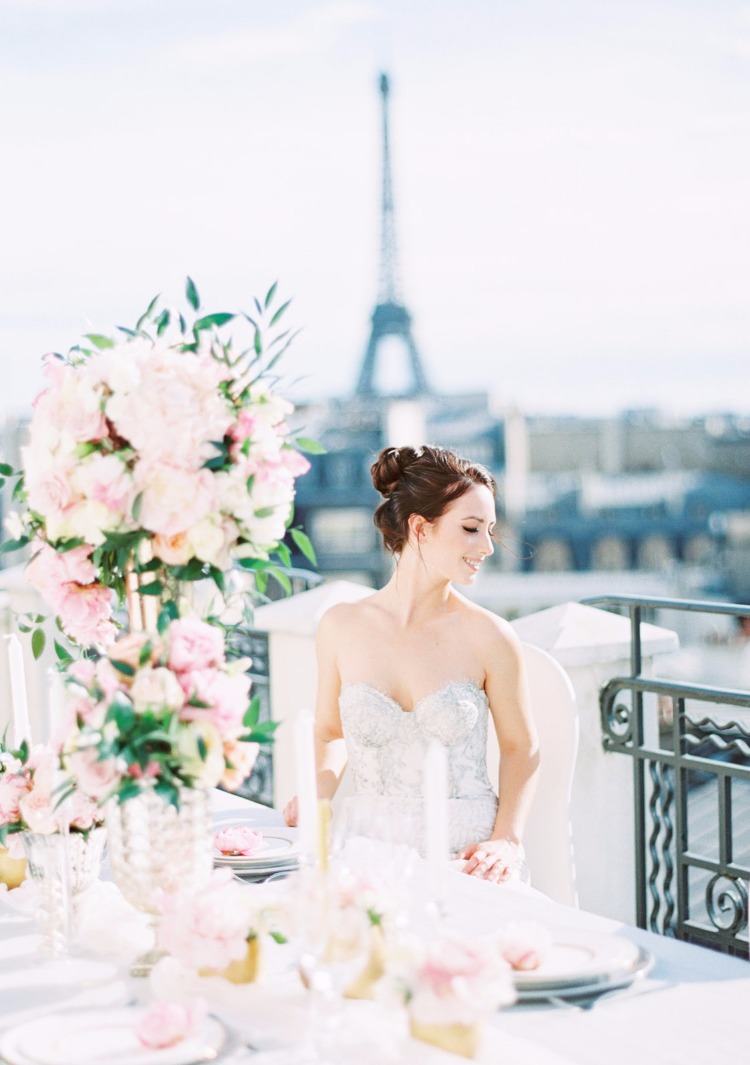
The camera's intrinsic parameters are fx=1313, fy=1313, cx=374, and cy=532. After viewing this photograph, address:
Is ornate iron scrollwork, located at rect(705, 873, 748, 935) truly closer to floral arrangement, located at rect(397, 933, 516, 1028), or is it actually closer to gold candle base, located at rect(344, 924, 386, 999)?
gold candle base, located at rect(344, 924, 386, 999)

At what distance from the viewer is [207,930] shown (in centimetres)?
144

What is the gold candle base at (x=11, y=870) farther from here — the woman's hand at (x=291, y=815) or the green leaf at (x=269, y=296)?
the green leaf at (x=269, y=296)

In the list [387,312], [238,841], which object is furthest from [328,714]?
[387,312]

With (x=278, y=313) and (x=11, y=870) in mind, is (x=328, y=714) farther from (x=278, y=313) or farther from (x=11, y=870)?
(x=278, y=313)

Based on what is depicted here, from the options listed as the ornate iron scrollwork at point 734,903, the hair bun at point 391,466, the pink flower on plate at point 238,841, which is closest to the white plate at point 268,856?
the pink flower on plate at point 238,841

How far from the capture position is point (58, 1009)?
1514 mm

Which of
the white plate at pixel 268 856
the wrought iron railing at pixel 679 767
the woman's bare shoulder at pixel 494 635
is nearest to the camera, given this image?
the white plate at pixel 268 856

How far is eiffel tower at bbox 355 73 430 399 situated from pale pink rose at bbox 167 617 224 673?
117 feet

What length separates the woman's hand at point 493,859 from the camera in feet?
7.30

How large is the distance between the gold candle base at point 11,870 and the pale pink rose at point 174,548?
23.3 inches

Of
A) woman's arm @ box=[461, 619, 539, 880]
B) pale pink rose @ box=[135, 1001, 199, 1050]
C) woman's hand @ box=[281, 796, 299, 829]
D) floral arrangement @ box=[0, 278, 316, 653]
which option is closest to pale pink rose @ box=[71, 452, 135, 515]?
floral arrangement @ box=[0, 278, 316, 653]

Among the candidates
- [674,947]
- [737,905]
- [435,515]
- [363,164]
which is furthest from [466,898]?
[363,164]

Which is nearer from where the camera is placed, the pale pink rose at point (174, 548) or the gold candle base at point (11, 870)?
the pale pink rose at point (174, 548)

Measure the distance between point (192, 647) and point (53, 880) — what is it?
1.37 feet
